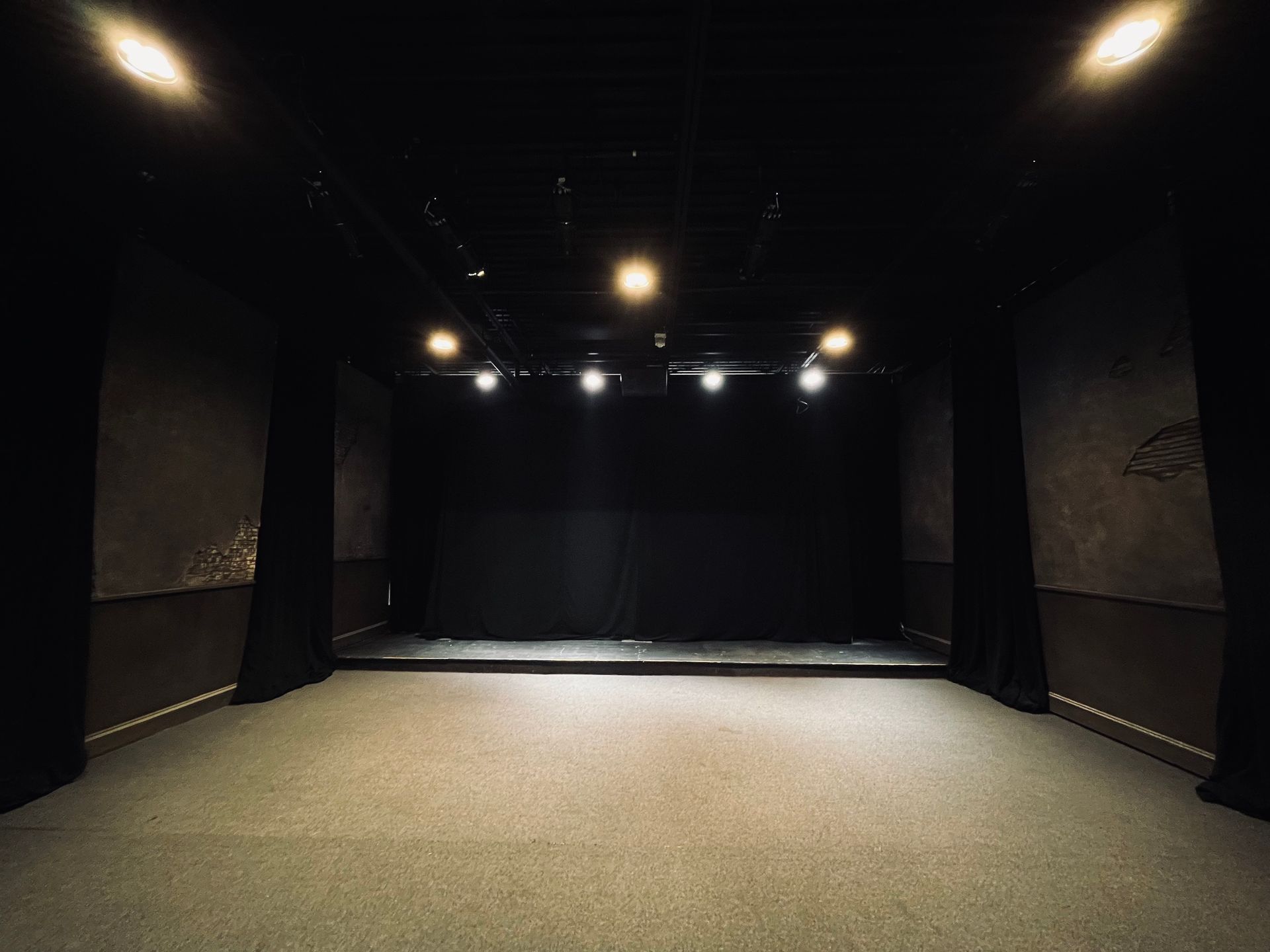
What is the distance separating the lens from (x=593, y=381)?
5605 mm

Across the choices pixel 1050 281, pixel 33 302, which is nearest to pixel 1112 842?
pixel 1050 281

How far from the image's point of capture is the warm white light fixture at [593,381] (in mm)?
5477

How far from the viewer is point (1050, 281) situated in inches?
136

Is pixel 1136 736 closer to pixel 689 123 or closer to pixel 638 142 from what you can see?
pixel 689 123

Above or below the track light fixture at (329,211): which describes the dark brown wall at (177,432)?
below

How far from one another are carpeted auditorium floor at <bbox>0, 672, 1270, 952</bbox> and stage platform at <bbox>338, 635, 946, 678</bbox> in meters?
1.20

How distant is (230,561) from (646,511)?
3682 mm

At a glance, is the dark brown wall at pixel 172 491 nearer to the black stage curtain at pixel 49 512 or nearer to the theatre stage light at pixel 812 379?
the black stage curtain at pixel 49 512

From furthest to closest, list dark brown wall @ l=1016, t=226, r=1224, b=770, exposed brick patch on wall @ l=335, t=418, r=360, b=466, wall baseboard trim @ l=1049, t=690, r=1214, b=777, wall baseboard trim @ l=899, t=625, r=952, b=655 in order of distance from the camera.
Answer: exposed brick patch on wall @ l=335, t=418, r=360, b=466, wall baseboard trim @ l=899, t=625, r=952, b=655, dark brown wall @ l=1016, t=226, r=1224, b=770, wall baseboard trim @ l=1049, t=690, r=1214, b=777

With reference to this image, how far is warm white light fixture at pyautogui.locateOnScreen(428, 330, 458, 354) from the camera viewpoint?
4.43 meters

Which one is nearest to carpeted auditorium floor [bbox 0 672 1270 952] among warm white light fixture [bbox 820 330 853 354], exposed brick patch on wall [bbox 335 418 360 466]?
exposed brick patch on wall [bbox 335 418 360 466]

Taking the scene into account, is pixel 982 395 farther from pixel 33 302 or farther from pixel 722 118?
pixel 33 302

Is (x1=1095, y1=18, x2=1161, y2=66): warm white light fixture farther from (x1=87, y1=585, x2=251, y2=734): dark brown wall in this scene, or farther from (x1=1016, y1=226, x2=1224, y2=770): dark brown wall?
(x1=87, y1=585, x2=251, y2=734): dark brown wall

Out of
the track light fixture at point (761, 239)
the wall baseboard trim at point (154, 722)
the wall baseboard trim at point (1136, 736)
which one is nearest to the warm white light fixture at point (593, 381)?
the track light fixture at point (761, 239)
